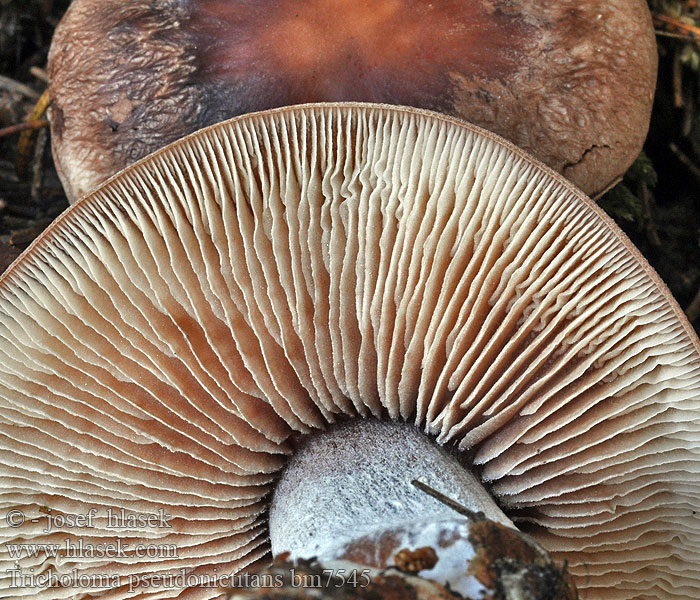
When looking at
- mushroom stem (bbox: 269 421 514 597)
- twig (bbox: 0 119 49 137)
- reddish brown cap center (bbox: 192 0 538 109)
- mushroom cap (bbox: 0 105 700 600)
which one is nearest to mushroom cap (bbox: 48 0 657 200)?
reddish brown cap center (bbox: 192 0 538 109)

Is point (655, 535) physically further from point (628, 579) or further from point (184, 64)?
point (184, 64)

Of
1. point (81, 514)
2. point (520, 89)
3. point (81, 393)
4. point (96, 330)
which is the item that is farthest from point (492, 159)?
point (81, 514)

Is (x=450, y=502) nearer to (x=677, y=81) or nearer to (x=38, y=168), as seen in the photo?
(x=677, y=81)

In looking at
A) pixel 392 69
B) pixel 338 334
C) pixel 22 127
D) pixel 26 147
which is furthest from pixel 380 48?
pixel 26 147

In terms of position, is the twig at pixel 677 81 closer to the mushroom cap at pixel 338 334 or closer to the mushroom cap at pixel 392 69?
the mushroom cap at pixel 392 69

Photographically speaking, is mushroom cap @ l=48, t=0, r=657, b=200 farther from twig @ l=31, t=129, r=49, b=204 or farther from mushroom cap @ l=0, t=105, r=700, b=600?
twig @ l=31, t=129, r=49, b=204

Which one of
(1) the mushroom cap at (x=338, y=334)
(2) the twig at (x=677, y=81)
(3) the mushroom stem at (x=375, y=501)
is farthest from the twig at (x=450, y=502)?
(2) the twig at (x=677, y=81)
